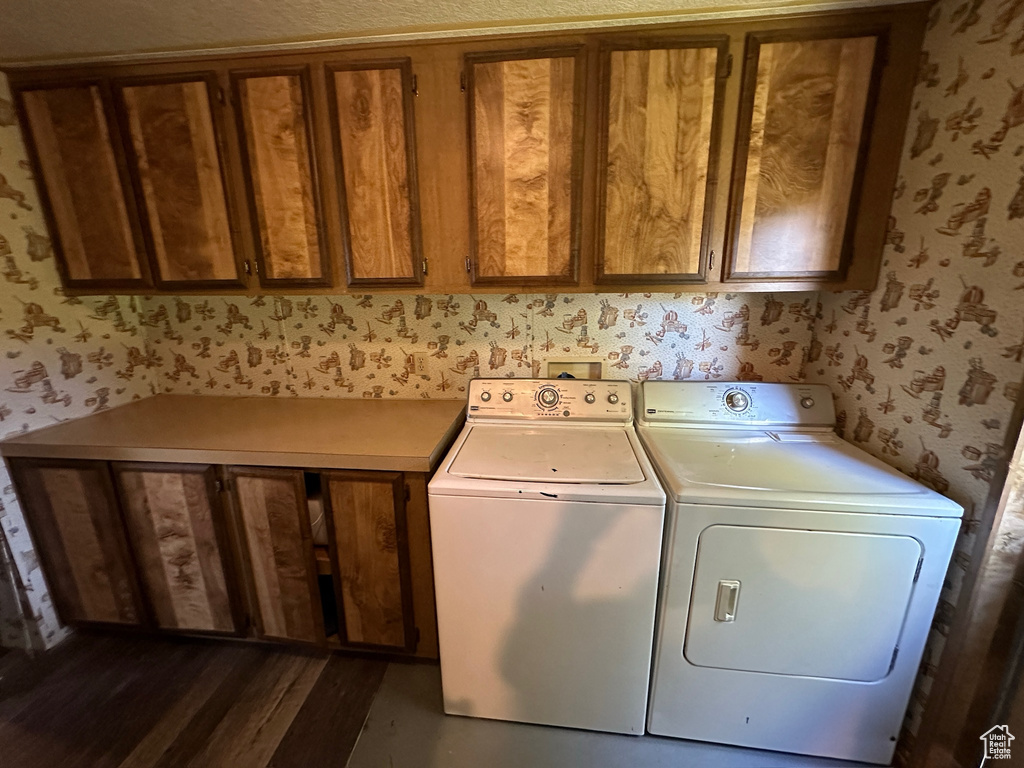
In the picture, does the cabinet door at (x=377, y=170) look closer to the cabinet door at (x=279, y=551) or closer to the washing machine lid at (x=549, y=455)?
the washing machine lid at (x=549, y=455)

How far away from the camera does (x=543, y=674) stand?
1.32 meters

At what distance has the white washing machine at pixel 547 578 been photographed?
3.83ft

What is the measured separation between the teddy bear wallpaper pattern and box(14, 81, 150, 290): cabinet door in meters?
0.05

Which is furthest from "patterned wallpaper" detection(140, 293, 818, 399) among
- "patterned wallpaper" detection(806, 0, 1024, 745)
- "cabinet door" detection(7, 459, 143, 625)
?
"cabinet door" detection(7, 459, 143, 625)

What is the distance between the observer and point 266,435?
1557 millimetres

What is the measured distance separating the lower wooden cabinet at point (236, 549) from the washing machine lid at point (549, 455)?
0.22m

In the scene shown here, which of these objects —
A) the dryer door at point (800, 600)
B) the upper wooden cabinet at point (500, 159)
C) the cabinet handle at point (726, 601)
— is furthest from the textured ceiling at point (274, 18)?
the cabinet handle at point (726, 601)

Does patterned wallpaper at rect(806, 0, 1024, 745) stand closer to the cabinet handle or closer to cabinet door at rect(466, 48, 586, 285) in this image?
the cabinet handle

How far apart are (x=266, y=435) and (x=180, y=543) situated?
522mm

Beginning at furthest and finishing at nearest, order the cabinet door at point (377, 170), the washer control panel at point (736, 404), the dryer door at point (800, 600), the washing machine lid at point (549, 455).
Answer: the washer control panel at point (736, 404) → the cabinet door at point (377, 170) → the washing machine lid at point (549, 455) → the dryer door at point (800, 600)

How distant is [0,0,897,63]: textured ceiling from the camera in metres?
1.18

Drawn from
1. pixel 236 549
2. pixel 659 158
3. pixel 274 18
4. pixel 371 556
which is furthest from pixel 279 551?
pixel 659 158

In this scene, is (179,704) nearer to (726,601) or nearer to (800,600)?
(726,601)

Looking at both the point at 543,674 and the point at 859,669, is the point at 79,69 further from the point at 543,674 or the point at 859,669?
the point at 859,669
